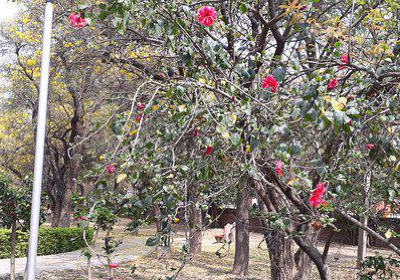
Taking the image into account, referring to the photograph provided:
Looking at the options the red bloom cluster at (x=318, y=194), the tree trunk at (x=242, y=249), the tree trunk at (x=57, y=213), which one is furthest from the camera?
the tree trunk at (x=57, y=213)

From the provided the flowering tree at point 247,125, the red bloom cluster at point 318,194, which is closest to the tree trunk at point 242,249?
the flowering tree at point 247,125

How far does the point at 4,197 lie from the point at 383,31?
603cm

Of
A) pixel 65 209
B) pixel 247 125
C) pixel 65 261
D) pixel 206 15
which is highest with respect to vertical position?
pixel 206 15

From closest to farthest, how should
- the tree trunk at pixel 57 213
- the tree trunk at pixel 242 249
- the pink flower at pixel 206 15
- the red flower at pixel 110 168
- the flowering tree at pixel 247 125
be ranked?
1. the red flower at pixel 110 168
2. the flowering tree at pixel 247 125
3. the pink flower at pixel 206 15
4. the tree trunk at pixel 242 249
5. the tree trunk at pixel 57 213

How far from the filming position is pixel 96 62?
629 centimetres

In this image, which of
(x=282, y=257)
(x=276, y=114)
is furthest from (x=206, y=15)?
(x=282, y=257)

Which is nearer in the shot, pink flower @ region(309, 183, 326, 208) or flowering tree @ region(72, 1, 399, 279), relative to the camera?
flowering tree @ region(72, 1, 399, 279)

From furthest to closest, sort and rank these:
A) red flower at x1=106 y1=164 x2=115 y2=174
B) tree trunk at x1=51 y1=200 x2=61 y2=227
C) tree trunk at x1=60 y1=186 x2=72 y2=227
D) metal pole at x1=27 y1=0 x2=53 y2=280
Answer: tree trunk at x1=51 y1=200 x2=61 y2=227
tree trunk at x1=60 y1=186 x2=72 y2=227
metal pole at x1=27 y1=0 x2=53 y2=280
red flower at x1=106 y1=164 x2=115 y2=174

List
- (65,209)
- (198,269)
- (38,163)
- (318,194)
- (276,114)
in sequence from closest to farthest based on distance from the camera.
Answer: (276,114), (318,194), (38,163), (198,269), (65,209)

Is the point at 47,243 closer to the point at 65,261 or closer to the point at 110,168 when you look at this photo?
the point at 65,261

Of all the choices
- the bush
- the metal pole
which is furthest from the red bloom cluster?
the bush

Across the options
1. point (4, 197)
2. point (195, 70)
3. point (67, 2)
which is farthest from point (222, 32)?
point (4, 197)

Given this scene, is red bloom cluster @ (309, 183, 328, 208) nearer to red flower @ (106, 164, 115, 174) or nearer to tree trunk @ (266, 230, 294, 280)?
red flower @ (106, 164, 115, 174)

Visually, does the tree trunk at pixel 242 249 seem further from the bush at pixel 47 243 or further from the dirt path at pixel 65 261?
the bush at pixel 47 243
